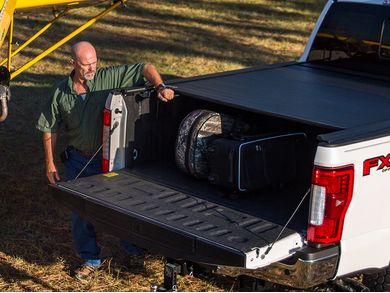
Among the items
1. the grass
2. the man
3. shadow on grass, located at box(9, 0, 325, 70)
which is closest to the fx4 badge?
the grass

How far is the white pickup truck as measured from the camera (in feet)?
14.7

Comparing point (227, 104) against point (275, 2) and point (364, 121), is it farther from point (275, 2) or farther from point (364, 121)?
point (275, 2)

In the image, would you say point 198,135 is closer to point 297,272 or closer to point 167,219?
point 167,219

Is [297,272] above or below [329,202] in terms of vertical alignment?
below

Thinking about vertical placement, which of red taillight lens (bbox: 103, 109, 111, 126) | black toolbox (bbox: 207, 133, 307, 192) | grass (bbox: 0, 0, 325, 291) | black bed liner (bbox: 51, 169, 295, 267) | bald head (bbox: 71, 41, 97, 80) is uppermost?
bald head (bbox: 71, 41, 97, 80)

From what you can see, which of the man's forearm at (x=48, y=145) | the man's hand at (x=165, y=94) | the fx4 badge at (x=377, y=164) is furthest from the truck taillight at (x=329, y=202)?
the man's forearm at (x=48, y=145)

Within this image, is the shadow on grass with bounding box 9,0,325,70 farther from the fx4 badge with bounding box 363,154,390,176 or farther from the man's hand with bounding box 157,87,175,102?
the fx4 badge with bounding box 363,154,390,176

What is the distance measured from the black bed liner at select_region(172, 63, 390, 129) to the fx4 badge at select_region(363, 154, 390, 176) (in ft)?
1.48

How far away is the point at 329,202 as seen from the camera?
4.49 metres

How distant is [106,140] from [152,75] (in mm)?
571

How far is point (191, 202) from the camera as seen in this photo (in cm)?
517

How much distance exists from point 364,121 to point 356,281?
994mm

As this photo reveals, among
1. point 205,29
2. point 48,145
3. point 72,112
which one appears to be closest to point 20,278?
point 48,145

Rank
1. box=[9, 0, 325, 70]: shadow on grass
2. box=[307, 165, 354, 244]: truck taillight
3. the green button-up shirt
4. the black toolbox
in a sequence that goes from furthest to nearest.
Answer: box=[9, 0, 325, 70]: shadow on grass → the green button-up shirt → the black toolbox → box=[307, 165, 354, 244]: truck taillight
